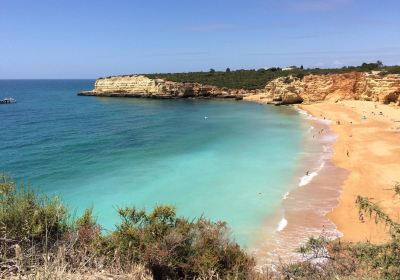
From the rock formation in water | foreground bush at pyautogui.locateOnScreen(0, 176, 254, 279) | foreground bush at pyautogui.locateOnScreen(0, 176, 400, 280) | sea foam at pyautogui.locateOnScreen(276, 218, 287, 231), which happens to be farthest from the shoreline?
the rock formation in water

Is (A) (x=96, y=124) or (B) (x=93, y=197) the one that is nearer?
(B) (x=93, y=197)

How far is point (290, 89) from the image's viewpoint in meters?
71.3

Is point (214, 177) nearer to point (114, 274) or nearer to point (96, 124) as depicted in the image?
point (114, 274)

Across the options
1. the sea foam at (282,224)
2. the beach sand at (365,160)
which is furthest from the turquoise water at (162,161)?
the beach sand at (365,160)

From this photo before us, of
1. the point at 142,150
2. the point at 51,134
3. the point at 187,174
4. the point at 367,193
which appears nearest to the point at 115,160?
the point at 142,150

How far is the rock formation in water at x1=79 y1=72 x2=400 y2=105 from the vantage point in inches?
2143

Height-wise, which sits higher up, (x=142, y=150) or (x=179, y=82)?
(x=179, y=82)

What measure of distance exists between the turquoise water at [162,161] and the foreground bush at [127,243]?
19.8 ft

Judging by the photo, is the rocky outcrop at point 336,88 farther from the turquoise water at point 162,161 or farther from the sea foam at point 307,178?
the sea foam at point 307,178

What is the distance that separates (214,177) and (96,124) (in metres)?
28.7

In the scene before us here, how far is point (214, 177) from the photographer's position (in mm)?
24031

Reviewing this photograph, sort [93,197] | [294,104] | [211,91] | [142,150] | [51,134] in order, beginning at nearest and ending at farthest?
[93,197], [142,150], [51,134], [294,104], [211,91]

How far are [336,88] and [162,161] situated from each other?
4823cm

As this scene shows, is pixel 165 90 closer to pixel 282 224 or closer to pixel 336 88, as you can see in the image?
pixel 336 88
